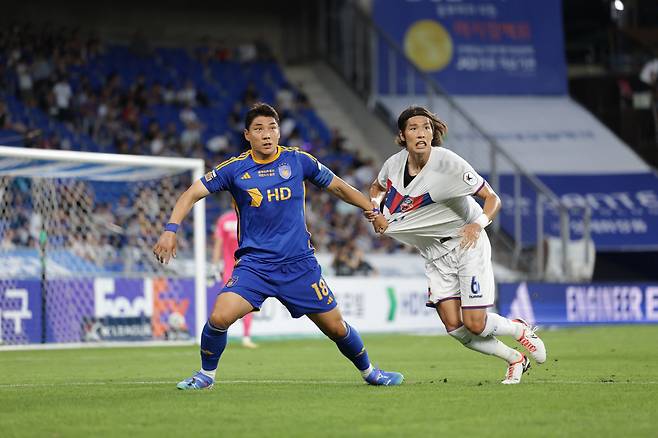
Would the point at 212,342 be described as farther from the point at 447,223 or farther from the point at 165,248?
the point at 447,223

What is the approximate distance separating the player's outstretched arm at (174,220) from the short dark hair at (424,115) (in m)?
1.72

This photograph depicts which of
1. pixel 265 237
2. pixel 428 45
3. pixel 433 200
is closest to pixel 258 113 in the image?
pixel 265 237

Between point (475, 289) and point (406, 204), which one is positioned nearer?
point (475, 289)

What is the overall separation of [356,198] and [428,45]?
26.7 metres

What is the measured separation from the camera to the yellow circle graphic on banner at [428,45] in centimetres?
3584

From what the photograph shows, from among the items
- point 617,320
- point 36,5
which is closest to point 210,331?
point 617,320

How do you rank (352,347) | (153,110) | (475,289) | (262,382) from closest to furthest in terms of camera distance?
(352,347)
(475,289)
(262,382)
(153,110)

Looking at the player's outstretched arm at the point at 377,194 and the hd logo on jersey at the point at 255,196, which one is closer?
Answer: the hd logo on jersey at the point at 255,196

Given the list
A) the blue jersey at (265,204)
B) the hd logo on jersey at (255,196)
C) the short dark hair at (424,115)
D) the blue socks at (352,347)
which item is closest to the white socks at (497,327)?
the blue socks at (352,347)

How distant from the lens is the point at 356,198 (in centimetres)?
998

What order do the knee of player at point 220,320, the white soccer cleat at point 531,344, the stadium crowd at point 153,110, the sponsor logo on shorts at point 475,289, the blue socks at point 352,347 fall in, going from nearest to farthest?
1. the knee of player at point 220,320
2. the blue socks at point 352,347
3. the sponsor logo on shorts at point 475,289
4. the white soccer cleat at point 531,344
5. the stadium crowd at point 153,110

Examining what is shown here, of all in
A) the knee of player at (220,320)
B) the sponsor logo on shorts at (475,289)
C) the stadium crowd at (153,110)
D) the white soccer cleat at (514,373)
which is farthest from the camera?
the stadium crowd at (153,110)

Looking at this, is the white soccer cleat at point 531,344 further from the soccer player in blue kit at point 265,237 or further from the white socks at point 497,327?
the soccer player in blue kit at point 265,237

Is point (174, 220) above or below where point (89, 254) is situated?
above
